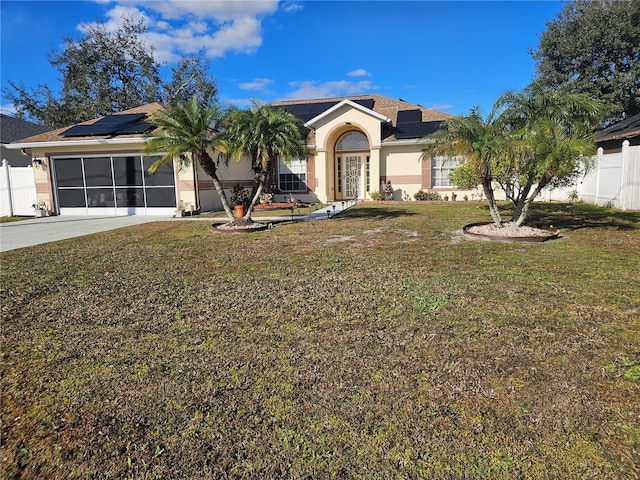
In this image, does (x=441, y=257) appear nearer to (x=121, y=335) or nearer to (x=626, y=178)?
(x=121, y=335)

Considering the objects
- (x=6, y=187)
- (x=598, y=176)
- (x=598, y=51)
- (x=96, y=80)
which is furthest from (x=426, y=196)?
(x=96, y=80)

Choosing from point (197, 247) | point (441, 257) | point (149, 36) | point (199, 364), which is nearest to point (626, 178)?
point (441, 257)

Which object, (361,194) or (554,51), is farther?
(554,51)

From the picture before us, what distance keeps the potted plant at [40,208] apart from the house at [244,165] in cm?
33

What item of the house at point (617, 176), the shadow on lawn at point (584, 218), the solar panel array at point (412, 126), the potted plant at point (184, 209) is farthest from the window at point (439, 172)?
the potted plant at point (184, 209)

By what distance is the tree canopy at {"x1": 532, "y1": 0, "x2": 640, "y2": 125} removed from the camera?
27.3 m

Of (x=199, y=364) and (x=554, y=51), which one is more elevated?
(x=554, y=51)

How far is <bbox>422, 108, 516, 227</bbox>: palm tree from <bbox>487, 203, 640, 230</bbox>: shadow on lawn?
10.2 feet

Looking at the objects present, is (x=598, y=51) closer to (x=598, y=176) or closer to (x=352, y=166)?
(x=598, y=176)

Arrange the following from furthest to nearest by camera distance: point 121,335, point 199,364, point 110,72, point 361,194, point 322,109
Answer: point 110,72, point 322,109, point 361,194, point 121,335, point 199,364

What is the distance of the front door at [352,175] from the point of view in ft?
69.5

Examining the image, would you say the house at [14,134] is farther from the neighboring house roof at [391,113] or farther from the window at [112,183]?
the neighboring house roof at [391,113]

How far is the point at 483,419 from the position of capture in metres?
2.76

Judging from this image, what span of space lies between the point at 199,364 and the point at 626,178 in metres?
15.9
